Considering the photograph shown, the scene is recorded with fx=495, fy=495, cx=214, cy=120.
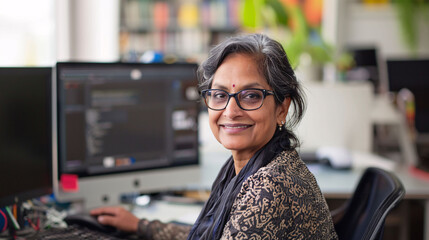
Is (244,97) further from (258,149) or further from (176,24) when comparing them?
(176,24)

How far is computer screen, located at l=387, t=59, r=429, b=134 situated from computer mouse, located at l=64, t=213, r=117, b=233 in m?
3.35

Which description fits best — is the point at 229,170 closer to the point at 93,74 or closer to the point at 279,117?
the point at 279,117

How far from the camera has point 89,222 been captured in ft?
5.08

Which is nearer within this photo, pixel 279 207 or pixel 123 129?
pixel 279 207

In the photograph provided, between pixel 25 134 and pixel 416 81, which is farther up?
pixel 416 81

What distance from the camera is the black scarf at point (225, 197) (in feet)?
3.69

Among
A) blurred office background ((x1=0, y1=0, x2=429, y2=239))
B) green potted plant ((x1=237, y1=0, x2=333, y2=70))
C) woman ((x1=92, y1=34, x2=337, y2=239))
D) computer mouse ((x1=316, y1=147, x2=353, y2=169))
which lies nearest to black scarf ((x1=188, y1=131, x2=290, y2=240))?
woman ((x1=92, y1=34, x2=337, y2=239))

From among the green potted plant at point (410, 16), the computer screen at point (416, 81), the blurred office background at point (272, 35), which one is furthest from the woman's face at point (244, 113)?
the green potted plant at point (410, 16)

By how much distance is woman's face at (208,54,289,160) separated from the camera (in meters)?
1.17


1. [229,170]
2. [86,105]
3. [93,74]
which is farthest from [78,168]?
[229,170]

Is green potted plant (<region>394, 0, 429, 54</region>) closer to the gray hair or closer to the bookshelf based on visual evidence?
the bookshelf

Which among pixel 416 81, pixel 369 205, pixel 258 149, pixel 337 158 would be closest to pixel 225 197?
pixel 258 149

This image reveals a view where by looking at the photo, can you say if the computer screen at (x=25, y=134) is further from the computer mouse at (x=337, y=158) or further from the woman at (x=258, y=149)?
the computer mouse at (x=337, y=158)

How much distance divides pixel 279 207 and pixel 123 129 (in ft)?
3.03
